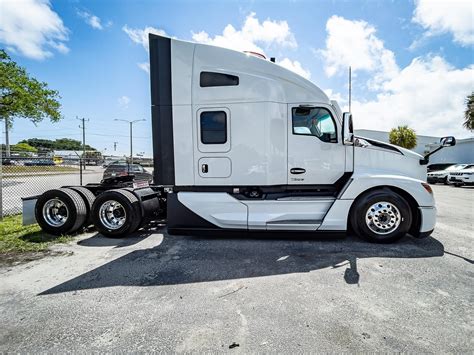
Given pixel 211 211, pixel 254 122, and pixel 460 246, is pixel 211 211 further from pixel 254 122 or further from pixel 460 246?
pixel 460 246

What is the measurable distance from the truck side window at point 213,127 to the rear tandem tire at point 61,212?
3056 mm

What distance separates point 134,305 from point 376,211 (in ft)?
13.5

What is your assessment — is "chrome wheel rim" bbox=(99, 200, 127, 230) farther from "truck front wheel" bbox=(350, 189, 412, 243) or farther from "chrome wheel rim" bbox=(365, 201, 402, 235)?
"chrome wheel rim" bbox=(365, 201, 402, 235)

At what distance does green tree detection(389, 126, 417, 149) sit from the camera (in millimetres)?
29906

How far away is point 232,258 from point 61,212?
4.03 metres

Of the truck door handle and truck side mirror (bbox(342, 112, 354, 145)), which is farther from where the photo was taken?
the truck door handle

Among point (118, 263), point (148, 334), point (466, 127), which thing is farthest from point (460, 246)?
point (466, 127)

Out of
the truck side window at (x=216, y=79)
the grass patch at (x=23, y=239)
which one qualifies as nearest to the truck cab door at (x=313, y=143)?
the truck side window at (x=216, y=79)

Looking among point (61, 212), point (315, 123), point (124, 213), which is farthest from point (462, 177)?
point (61, 212)

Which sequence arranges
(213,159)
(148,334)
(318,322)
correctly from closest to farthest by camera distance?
(148,334) < (318,322) < (213,159)

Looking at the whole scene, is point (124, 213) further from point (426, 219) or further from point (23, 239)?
point (426, 219)

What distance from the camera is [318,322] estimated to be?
233 centimetres

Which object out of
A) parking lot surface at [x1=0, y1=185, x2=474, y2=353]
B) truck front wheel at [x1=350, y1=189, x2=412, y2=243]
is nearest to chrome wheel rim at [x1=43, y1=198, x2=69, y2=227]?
parking lot surface at [x1=0, y1=185, x2=474, y2=353]

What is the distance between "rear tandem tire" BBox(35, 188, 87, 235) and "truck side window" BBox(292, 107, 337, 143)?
4.70 m
